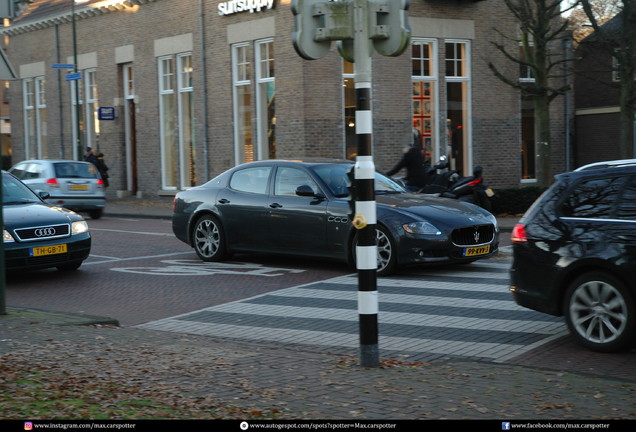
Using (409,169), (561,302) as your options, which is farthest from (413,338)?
(409,169)

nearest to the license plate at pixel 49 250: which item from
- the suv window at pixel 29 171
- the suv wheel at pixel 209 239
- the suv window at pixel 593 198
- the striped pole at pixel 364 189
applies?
the suv wheel at pixel 209 239

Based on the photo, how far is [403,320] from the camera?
9312mm

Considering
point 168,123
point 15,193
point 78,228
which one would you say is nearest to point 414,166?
point 78,228

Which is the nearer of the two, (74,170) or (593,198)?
(593,198)

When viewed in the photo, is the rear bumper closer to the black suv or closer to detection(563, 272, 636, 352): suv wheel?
the black suv

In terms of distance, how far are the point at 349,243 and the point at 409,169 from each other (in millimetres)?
6874

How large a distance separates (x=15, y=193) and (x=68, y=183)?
11004mm

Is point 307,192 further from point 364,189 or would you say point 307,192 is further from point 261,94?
point 261,94

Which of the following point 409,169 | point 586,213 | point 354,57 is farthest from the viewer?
point 409,169

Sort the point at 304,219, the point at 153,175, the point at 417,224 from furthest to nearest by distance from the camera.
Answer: the point at 153,175
the point at 304,219
the point at 417,224

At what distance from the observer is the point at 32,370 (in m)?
6.52

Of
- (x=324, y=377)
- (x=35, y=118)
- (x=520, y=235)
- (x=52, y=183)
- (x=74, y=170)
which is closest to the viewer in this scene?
(x=324, y=377)

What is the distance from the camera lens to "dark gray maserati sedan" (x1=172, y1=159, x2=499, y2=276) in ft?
39.4
